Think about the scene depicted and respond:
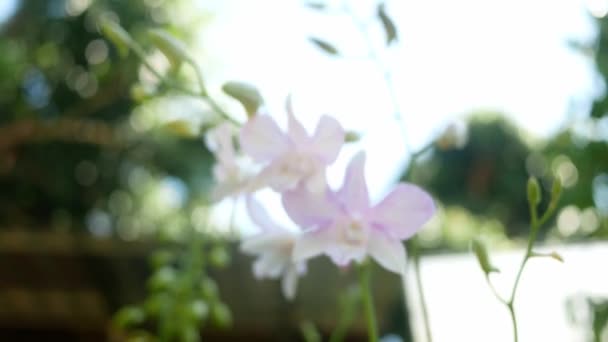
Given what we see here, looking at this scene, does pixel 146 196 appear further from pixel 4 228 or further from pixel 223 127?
pixel 223 127

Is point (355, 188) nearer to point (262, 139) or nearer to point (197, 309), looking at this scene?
point (262, 139)

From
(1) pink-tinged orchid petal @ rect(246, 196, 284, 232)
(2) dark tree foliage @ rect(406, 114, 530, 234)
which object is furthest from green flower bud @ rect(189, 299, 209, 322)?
(2) dark tree foliage @ rect(406, 114, 530, 234)

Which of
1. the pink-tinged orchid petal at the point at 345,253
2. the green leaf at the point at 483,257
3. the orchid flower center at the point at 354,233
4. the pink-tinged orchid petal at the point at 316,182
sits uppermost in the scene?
the pink-tinged orchid petal at the point at 316,182

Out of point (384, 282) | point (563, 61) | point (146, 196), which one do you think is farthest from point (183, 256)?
point (146, 196)

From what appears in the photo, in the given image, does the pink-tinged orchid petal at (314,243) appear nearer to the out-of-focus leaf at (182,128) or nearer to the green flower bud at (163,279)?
the out-of-focus leaf at (182,128)

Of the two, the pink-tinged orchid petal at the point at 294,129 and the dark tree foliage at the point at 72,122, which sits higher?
the pink-tinged orchid petal at the point at 294,129

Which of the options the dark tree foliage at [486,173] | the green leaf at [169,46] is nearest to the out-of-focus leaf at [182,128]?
the green leaf at [169,46]
